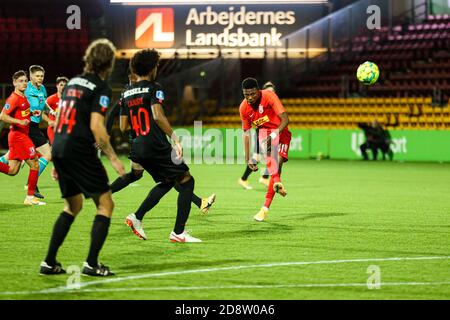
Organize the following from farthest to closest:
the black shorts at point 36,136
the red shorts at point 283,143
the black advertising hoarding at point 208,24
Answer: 1. the black advertising hoarding at point 208,24
2. the black shorts at point 36,136
3. the red shorts at point 283,143

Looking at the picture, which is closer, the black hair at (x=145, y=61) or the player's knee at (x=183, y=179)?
the black hair at (x=145, y=61)

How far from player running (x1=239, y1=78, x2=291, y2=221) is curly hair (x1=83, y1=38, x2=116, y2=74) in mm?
4787

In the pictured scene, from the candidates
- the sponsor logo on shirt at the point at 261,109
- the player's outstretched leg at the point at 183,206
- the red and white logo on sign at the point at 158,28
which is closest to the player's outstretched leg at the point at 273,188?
the sponsor logo on shirt at the point at 261,109

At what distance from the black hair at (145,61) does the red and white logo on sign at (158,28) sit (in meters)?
31.3

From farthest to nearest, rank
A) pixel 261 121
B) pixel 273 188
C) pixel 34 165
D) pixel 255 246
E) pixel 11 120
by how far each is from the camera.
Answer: pixel 34 165 < pixel 11 120 < pixel 261 121 < pixel 273 188 < pixel 255 246

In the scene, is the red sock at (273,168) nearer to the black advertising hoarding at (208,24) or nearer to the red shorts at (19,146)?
the red shorts at (19,146)

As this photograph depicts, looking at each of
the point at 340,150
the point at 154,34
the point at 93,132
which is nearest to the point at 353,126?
the point at 340,150

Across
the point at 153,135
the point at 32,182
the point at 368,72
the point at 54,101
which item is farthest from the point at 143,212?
the point at 368,72

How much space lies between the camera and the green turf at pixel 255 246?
7463 millimetres

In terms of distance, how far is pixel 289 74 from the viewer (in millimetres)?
37000

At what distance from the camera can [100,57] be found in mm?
7785

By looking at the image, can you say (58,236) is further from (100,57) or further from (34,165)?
(34,165)

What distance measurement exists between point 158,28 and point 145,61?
3153 cm
